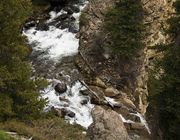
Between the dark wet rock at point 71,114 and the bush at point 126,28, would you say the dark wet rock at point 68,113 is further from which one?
the bush at point 126,28

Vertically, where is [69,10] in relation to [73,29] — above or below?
above

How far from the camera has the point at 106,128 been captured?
15602 millimetres

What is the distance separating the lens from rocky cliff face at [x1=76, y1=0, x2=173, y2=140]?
115 ft

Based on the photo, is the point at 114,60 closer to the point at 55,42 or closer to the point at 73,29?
the point at 73,29

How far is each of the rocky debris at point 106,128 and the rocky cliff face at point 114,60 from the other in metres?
17.6

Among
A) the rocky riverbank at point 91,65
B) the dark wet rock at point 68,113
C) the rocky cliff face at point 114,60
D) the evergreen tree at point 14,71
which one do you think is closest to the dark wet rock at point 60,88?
the rocky riverbank at point 91,65

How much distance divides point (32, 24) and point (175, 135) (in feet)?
72.3

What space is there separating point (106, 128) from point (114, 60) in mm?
21229

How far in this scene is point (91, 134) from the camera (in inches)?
628

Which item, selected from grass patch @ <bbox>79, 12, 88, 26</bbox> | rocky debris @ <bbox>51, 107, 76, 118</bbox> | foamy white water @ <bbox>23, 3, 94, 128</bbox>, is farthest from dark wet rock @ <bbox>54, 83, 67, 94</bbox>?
grass patch @ <bbox>79, 12, 88, 26</bbox>

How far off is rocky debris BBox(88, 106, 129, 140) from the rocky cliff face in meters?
17.6

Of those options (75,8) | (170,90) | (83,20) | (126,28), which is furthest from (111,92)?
(75,8)

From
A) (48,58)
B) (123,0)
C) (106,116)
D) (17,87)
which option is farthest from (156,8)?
(106,116)

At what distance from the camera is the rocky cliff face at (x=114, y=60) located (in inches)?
1379
